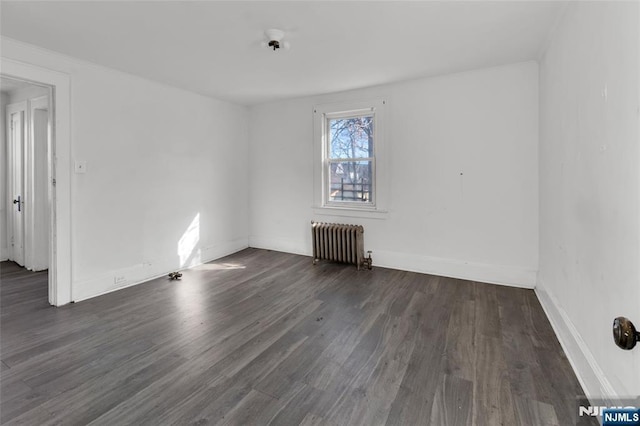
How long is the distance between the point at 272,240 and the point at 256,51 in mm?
3100

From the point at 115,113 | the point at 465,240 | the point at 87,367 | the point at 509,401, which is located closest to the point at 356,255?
the point at 465,240

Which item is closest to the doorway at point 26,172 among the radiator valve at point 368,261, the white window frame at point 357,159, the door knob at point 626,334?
the white window frame at point 357,159

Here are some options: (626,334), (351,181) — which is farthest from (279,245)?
(626,334)

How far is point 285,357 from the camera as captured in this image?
2182 mm

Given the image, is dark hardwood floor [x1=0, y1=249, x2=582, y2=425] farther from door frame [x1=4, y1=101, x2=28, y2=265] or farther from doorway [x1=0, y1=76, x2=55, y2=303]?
door frame [x1=4, y1=101, x2=28, y2=265]

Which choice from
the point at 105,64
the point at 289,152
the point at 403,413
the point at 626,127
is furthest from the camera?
the point at 289,152

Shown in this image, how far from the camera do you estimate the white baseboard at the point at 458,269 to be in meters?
3.51

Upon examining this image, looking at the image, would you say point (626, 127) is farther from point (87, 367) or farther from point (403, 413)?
point (87, 367)

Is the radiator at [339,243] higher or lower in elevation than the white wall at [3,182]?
lower

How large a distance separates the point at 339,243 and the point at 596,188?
9.85ft

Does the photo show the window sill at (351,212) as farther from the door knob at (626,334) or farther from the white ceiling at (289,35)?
the door knob at (626,334)

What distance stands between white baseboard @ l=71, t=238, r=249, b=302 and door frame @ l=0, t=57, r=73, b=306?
130 millimetres

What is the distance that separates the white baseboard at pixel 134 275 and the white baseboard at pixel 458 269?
251 cm

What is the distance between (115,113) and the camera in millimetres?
3469
